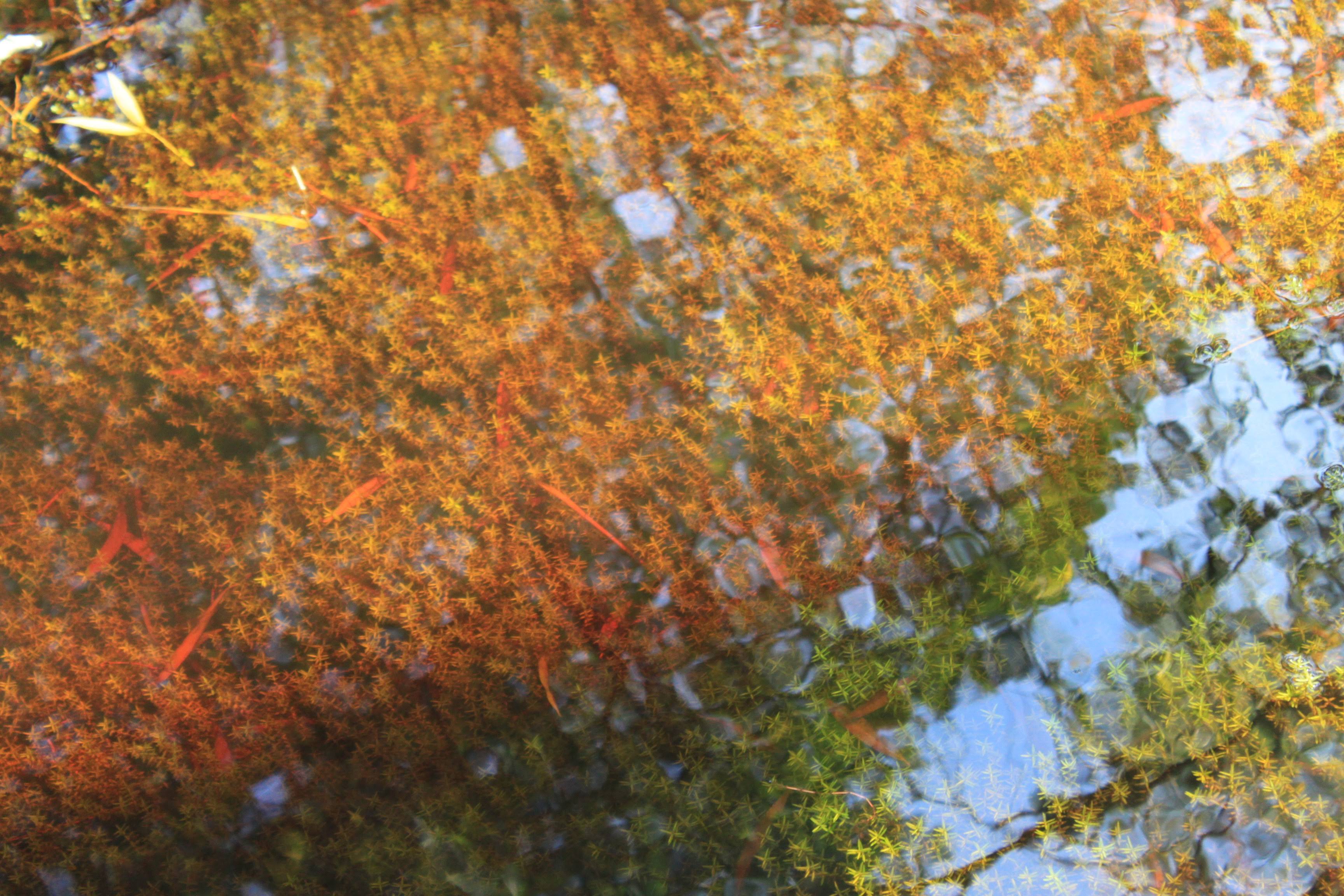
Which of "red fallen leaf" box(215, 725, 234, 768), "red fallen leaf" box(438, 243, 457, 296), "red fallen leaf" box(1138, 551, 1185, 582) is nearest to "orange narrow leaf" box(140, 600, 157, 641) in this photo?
"red fallen leaf" box(215, 725, 234, 768)

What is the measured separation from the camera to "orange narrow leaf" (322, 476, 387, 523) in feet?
3.18

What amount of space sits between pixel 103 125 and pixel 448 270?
503mm

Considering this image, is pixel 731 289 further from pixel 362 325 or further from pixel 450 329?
pixel 362 325

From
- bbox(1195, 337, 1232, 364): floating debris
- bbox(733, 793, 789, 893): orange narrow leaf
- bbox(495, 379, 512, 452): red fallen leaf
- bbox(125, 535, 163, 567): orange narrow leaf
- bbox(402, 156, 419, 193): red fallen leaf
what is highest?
bbox(402, 156, 419, 193): red fallen leaf

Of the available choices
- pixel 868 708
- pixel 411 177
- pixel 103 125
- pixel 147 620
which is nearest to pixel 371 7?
pixel 411 177

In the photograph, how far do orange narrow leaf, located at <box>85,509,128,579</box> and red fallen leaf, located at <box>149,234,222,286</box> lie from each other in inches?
12.3

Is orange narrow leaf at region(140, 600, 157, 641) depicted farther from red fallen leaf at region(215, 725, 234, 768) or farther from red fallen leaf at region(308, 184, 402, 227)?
red fallen leaf at region(308, 184, 402, 227)

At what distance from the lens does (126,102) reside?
1.04 metres

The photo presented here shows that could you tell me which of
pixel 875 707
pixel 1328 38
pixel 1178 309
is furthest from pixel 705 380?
pixel 1328 38

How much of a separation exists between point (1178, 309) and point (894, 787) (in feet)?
2.36

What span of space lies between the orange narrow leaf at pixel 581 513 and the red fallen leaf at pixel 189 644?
0.42 metres

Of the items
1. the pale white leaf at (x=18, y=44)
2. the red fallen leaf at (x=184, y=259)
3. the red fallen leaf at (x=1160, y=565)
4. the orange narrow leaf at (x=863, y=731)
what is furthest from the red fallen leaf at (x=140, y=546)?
the red fallen leaf at (x=1160, y=565)

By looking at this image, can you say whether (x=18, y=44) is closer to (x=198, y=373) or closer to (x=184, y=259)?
(x=184, y=259)

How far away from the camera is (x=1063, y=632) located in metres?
0.94
